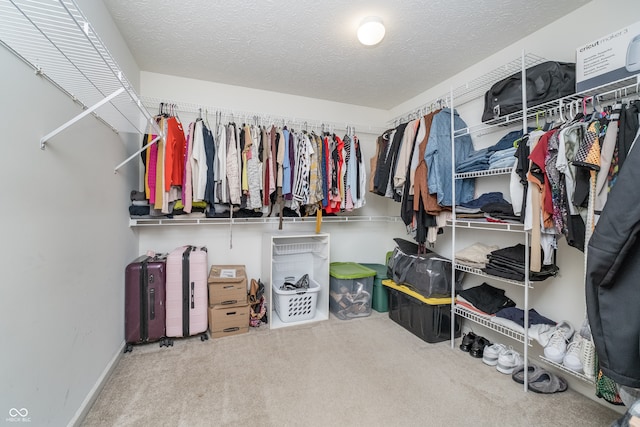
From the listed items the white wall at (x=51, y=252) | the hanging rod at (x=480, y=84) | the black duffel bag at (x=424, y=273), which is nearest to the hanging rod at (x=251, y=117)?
the hanging rod at (x=480, y=84)

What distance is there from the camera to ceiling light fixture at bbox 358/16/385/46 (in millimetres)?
1736

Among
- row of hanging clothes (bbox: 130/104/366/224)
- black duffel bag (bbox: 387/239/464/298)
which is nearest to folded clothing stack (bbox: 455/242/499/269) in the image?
black duffel bag (bbox: 387/239/464/298)

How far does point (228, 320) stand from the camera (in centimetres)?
235

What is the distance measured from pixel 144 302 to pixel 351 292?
184 centimetres

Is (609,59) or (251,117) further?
(251,117)

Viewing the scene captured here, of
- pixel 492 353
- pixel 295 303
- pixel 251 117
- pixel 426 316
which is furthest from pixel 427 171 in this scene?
pixel 251 117

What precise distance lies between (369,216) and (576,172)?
213cm

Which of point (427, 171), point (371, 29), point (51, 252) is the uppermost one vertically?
point (371, 29)

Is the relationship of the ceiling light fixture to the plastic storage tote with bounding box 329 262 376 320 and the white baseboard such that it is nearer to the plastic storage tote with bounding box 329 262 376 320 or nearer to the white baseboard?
the plastic storage tote with bounding box 329 262 376 320

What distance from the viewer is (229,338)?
7.59ft

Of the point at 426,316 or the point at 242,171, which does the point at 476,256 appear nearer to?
the point at 426,316

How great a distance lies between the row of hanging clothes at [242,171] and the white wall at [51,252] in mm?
Answer: 413

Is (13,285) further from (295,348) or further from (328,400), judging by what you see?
(295,348)

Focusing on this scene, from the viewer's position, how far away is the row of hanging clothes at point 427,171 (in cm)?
219
